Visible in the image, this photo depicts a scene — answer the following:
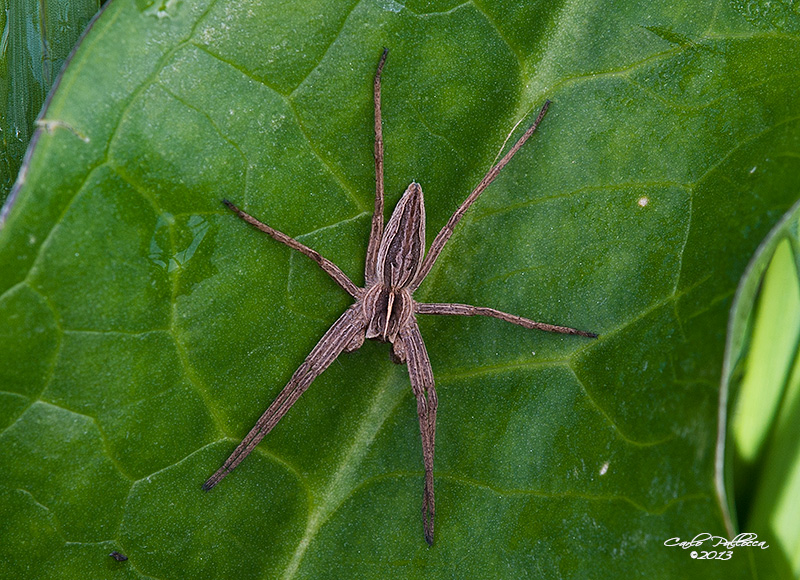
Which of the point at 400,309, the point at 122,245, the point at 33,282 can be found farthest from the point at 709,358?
the point at 33,282

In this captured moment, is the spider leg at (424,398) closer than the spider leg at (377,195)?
No

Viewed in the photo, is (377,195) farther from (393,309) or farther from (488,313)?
(488,313)

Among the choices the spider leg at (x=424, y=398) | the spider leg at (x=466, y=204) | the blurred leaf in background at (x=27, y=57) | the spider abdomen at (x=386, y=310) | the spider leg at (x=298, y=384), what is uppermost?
the blurred leaf in background at (x=27, y=57)

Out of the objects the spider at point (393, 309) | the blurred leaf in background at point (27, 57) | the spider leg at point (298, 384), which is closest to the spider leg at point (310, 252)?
the spider at point (393, 309)

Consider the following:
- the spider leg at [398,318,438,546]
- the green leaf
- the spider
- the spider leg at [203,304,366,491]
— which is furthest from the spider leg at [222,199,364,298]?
the green leaf

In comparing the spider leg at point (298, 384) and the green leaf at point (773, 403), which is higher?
the spider leg at point (298, 384)

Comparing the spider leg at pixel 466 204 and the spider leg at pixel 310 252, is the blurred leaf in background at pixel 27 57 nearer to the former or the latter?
the spider leg at pixel 310 252
